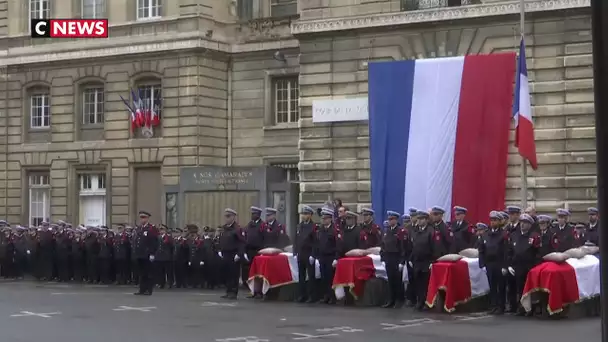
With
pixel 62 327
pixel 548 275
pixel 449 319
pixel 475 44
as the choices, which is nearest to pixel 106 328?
pixel 62 327

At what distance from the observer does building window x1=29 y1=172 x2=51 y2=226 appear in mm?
35938

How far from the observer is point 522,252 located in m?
15.1

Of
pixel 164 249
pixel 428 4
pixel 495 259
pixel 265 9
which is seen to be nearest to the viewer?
pixel 495 259

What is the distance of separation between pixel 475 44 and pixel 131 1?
541 inches

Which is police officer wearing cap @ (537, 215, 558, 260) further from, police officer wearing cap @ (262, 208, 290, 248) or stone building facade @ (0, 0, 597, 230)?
stone building facade @ (0, 0, 597, 230)

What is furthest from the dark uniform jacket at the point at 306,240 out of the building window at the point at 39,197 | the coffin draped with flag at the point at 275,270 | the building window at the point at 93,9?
Result: the building window at the point at 39,197

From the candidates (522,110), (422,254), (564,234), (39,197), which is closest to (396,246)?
(422,254)

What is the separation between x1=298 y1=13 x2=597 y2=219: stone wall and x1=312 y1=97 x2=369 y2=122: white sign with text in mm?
236

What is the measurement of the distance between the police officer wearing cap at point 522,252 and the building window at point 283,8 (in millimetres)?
18605

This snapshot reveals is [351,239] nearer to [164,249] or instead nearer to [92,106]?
[164,249]

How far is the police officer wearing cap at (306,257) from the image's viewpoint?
58.2 feet

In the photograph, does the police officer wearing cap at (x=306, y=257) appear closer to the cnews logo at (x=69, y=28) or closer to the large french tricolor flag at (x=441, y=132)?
the large french tricolor flag at (x=441, y=132)

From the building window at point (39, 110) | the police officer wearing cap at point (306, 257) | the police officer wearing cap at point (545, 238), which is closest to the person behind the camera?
the police officer wearing cap at point (545, 238)

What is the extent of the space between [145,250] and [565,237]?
8955 mm
